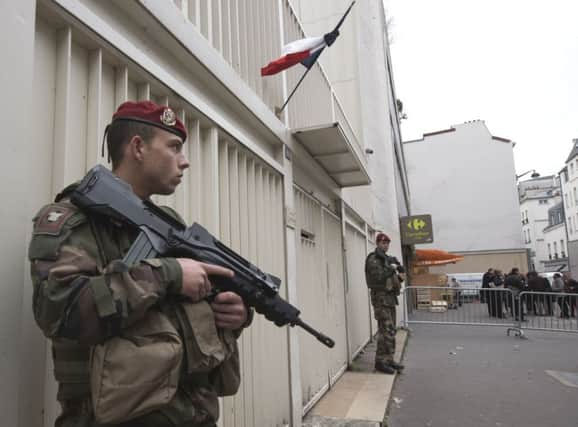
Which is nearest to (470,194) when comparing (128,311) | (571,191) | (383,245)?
(571,191)

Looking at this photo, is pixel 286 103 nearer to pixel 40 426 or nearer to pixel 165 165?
pixel 165 165

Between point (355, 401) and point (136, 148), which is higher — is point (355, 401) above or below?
below

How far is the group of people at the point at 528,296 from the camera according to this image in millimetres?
12086

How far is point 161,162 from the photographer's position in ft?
4.97

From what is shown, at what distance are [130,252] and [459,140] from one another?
37.4 metres

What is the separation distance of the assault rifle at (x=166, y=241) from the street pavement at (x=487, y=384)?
3597 millimetres

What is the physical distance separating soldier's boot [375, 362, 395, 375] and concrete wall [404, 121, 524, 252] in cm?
2888

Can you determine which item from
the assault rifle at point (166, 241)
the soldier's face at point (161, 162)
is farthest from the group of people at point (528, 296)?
the soldier's face at point (161, 162)

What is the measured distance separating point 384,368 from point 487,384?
1.42m

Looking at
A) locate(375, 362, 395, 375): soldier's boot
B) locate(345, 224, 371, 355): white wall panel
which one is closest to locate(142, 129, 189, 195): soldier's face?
locate(375, 362, 395, 375): soldier's boot

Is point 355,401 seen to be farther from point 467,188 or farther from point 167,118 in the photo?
point 467,188

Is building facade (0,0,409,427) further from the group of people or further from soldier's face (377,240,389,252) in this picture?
the group of people

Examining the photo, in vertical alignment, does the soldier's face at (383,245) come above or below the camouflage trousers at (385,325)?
above

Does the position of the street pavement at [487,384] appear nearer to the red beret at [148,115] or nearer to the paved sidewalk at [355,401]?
the paved sidewalk at [355,401]
